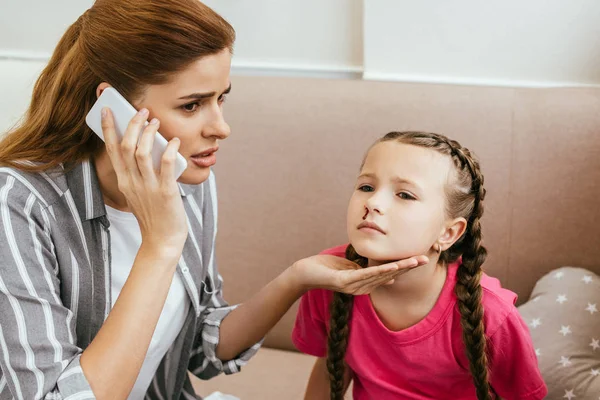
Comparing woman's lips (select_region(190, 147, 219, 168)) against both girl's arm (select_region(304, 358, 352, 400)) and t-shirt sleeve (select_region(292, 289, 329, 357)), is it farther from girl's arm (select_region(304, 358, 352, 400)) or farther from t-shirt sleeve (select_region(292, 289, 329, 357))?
girl's arm (select_region(304, 358, 352, 400))

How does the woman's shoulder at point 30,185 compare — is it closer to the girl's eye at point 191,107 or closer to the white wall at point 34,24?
the girl's eye at point 191,107

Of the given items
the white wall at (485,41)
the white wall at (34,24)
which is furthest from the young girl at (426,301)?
the white wall at (34,24)

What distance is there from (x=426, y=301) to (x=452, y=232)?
0.44 ft

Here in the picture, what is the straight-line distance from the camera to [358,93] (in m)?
1.81

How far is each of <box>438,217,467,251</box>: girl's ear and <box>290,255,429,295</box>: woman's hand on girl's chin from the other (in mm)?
130

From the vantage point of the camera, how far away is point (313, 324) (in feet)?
4.75

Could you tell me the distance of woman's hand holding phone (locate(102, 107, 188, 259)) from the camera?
1126mm

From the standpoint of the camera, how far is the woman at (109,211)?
109 centimetres

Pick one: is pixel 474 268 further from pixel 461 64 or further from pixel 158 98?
pixel 461 64

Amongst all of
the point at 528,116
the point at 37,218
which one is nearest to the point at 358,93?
the point at 528,116

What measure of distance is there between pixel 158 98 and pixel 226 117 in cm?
74

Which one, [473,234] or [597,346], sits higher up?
[473,234]

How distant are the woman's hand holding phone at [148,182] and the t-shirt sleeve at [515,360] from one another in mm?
567

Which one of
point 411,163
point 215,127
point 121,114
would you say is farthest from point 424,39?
point 121,114
